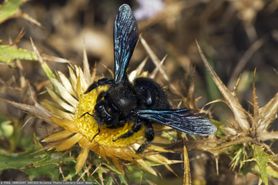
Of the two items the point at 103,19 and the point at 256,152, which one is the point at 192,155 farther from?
the point at 103,19

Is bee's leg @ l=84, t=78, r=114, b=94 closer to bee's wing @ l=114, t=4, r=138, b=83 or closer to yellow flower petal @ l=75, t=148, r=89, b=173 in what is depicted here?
bee's wing @ l=114, t=4, r=138, b=83

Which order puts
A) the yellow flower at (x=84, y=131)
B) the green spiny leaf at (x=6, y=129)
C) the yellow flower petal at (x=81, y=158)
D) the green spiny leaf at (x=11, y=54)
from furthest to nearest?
the green spiny leaf at (x=6, y=129) < the green spiny leaf at (x=11, y=54) < the yellow flower at (x=84, y=131) < the yellow flower petal at (x=81, y=158)

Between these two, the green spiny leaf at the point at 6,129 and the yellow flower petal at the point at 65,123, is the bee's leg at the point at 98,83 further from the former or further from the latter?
the green spiny leaf at the point at 6,129

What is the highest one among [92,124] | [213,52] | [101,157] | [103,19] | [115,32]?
[103,19]

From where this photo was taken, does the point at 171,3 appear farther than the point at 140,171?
Yes

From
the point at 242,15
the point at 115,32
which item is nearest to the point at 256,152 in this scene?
the point at 115,32

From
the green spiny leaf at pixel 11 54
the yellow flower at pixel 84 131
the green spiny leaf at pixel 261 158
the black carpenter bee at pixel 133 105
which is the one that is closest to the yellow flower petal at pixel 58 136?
the yellow flower at pixel 84 131

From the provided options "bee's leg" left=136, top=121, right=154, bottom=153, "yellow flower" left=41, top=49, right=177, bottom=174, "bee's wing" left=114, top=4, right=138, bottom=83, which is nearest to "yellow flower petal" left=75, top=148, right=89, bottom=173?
"yellow flower" left=41, top=49, right=177, bottom=174
